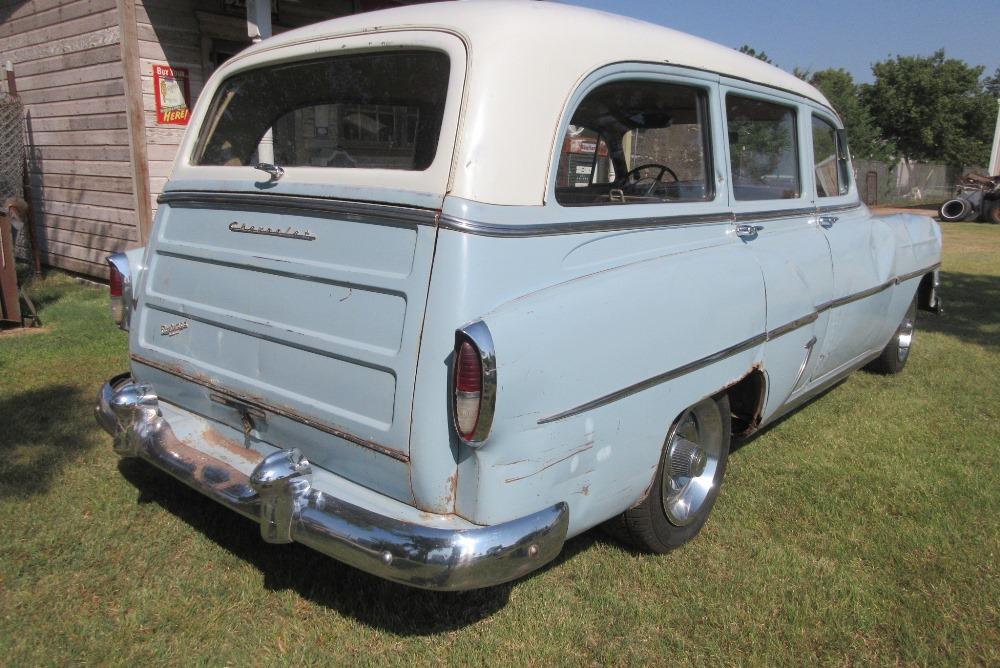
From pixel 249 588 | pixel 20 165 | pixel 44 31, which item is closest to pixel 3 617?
pixel 249 588

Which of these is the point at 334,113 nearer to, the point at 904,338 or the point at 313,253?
the point at 313,253

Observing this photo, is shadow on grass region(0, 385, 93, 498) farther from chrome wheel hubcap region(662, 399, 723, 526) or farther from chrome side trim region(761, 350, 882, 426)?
chrome side trim region(761, 350, 882, 426)

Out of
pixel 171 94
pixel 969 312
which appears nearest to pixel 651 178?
pixel 171 94

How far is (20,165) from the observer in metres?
7.73

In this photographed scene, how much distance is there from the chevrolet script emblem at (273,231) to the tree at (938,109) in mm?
44243

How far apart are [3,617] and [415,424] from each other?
1611mm

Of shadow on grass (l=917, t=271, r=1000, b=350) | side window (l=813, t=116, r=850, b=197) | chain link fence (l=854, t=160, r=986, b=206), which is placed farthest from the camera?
chain link fence (l=854, t=160, r=986, b=206)

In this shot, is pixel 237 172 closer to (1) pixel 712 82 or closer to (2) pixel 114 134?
(1) pixel 712 82

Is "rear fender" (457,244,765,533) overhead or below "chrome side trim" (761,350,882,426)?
overhead

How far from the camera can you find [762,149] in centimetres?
357

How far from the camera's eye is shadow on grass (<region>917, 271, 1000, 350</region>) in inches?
260

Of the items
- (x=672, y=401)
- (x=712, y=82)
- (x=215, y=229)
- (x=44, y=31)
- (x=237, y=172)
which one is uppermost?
(x=44, y=31)

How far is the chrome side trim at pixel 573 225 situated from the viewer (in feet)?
7.06

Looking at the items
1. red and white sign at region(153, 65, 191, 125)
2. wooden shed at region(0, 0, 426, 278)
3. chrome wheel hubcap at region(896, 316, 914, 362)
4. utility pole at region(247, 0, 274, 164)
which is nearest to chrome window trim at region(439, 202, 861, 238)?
chrome wheel hubcap at region(896, 316, 914, 362)
